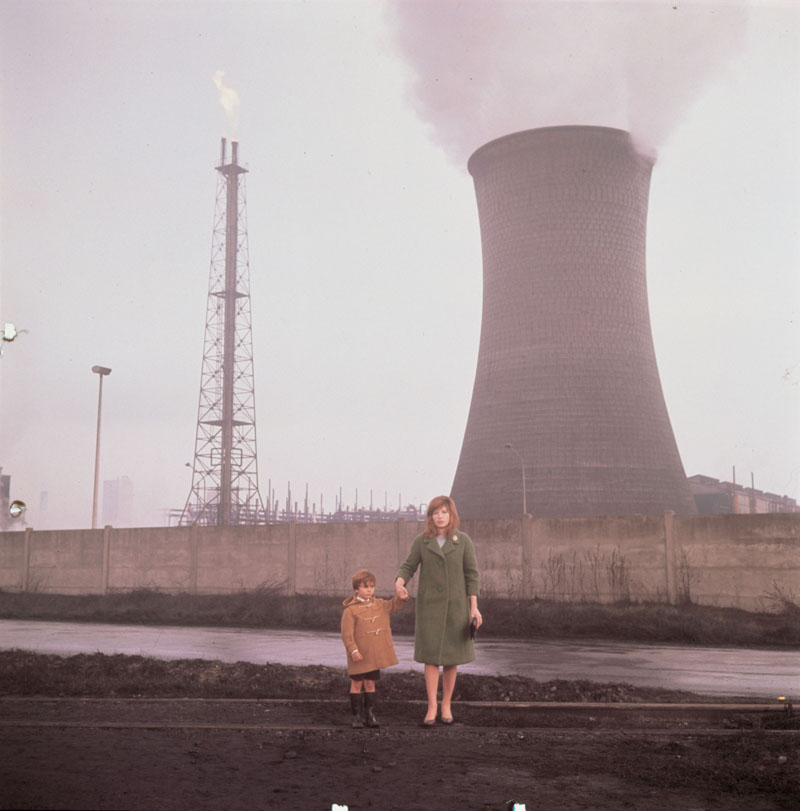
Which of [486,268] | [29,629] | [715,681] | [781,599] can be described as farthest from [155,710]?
[486,268]

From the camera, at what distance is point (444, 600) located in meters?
5.12

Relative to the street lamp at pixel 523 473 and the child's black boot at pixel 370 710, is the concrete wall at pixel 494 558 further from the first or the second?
the child's black boot at pixel 370 710

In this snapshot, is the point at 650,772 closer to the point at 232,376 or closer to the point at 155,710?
the point at 155,710

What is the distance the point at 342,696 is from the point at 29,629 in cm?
1116

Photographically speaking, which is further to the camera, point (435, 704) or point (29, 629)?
point (29, 629)

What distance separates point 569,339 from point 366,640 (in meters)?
23.2

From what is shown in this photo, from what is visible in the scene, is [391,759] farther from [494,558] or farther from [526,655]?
[494,558]

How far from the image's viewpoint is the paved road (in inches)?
307

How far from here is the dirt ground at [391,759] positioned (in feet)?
10.9

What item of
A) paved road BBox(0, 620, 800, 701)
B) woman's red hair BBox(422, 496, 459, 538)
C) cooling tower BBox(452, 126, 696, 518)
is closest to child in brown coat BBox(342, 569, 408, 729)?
woman's red hair BBox(422, 496, 459, 538)

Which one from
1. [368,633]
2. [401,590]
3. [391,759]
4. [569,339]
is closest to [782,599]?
[368,633]

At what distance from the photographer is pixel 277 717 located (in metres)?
5.14

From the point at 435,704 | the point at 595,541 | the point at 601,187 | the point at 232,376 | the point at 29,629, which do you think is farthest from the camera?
the point at 232,376

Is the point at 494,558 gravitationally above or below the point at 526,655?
above
